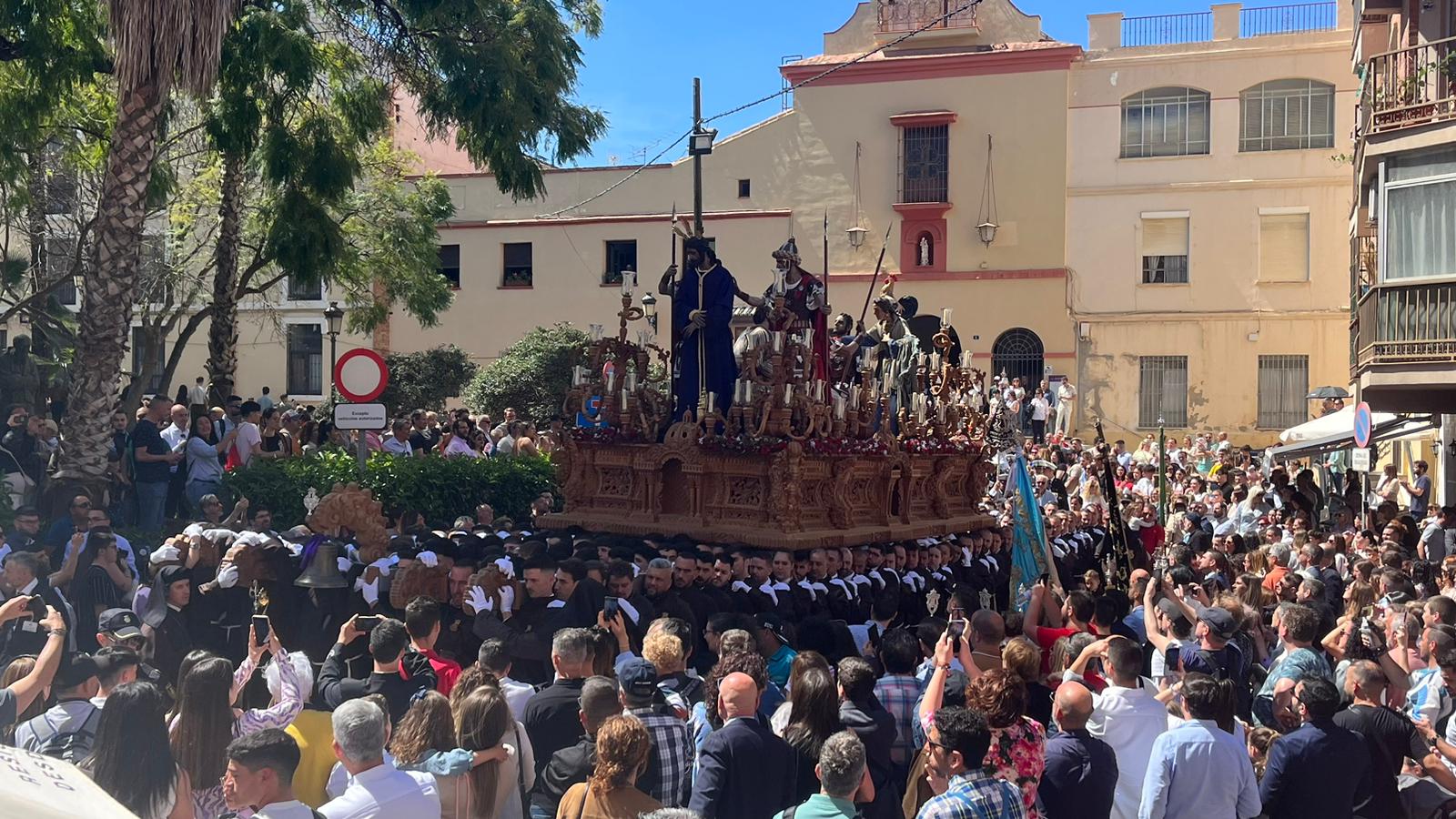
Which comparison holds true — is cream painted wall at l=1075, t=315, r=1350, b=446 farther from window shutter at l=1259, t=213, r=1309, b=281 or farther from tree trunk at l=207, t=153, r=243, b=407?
tree trunk at l=207, t=153, r=243, b=407

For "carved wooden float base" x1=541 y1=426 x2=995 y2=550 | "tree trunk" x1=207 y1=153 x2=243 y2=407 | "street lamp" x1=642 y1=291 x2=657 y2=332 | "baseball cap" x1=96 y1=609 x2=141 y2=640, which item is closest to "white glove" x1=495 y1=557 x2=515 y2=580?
"baseball cap" x1=96 y1=609 x2=141 y2=640

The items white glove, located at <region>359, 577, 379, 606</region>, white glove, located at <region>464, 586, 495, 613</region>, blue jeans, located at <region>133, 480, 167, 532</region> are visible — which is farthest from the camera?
blue jeans, located at <region>133, 480, 167, 532</region>

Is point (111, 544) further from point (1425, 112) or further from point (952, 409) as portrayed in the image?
point (1425, 112)

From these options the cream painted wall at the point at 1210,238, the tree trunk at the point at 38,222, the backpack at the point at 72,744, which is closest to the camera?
the backpack at the point at 72,744

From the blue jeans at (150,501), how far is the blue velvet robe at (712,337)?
18.2 feet

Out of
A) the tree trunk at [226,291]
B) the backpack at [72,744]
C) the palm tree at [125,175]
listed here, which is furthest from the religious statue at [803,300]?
the backpack at [72,744]

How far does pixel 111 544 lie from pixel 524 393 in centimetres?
2300

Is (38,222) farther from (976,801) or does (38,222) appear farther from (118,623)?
(976,801)

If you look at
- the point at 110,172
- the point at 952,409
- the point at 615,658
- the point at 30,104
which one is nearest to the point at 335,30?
the point at 30,104

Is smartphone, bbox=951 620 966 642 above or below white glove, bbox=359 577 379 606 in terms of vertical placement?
above

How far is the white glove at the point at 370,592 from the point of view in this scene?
9156 mm

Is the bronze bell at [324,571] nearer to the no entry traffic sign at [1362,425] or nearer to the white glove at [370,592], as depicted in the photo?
the white glove at [370,592]

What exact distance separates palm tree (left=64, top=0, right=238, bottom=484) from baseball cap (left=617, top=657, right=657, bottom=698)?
386 inches

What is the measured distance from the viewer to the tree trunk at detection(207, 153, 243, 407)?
19.1 meters
